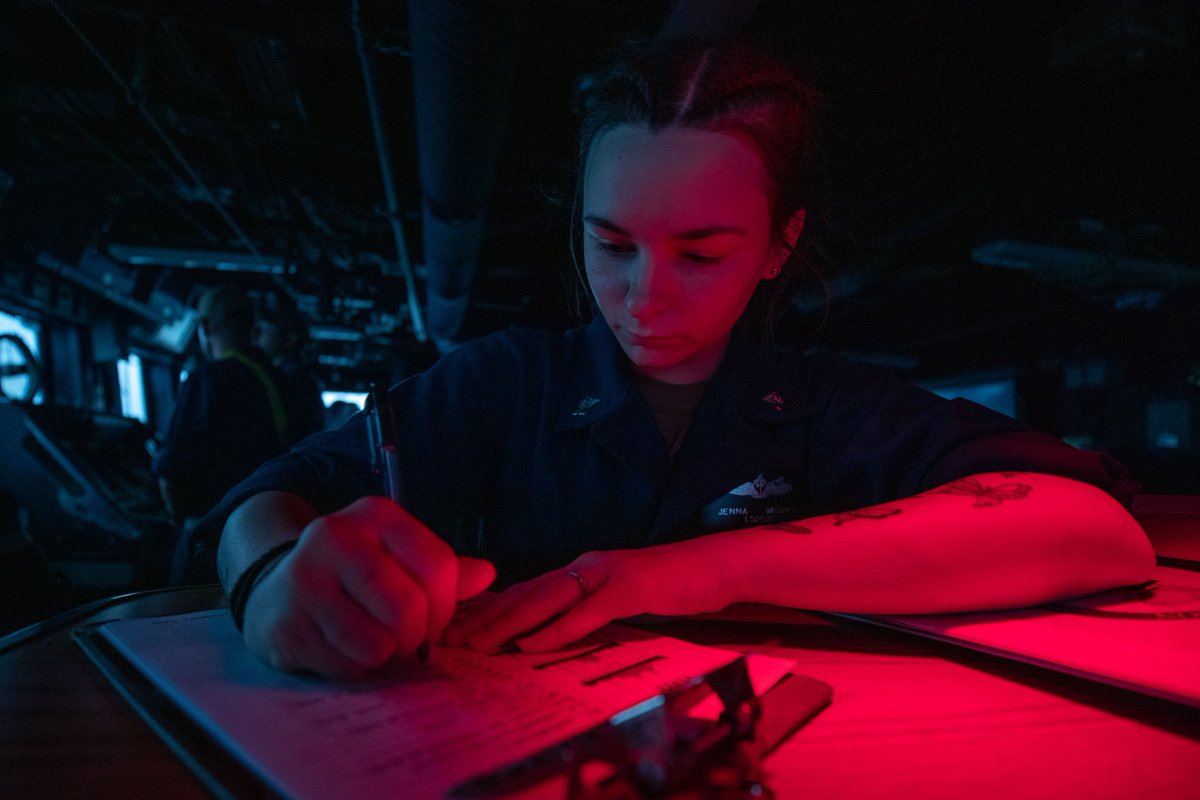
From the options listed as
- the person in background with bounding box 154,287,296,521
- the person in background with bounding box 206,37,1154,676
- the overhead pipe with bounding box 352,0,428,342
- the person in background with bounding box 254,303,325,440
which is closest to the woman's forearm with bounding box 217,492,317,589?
the person in background with bounding box 206,37,1154,676

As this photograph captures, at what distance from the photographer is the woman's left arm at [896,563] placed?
595mm

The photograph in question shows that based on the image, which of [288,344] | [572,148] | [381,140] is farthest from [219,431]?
[572,148]

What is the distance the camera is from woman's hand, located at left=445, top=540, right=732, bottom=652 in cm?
53

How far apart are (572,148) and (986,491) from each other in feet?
7.77

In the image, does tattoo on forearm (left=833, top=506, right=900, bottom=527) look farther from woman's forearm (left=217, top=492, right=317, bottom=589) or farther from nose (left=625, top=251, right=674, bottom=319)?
woman's forearm (left=217, top=492, right=317, bottom=589)

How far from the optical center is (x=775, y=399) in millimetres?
1027

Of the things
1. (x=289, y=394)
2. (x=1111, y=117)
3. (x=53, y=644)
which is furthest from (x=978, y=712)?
(x=1111, y=117)

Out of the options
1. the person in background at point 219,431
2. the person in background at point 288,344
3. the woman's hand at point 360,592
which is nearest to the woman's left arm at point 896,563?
the woman's hand at point 360,592

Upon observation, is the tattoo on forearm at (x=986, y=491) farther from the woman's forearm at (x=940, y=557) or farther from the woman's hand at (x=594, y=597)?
the woman's hand at (x=594, y=597)

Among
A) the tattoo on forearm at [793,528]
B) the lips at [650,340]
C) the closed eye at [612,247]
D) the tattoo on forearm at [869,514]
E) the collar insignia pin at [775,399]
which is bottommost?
the tattoo on forearm at [793,528]

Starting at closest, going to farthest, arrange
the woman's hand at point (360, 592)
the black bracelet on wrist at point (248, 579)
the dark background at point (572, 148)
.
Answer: the woman's hand at point (360, 592) → the black bracelet on wrist at point (248, 579) → the dark background at point (572, 148)

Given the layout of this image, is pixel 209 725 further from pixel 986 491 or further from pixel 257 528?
pixel 986 491

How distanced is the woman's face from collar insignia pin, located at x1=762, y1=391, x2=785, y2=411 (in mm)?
147

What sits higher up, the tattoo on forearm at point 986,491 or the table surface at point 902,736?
the tattoo on forearm at point 986,491
